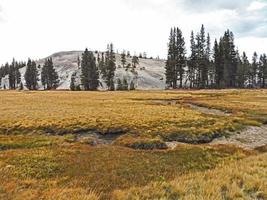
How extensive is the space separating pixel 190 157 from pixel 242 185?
824 centimetres

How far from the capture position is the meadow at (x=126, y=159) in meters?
13.5

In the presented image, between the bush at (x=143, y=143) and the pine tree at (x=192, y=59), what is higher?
the pine tree at (x=192, y=59)

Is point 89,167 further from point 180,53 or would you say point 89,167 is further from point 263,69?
point 263,69

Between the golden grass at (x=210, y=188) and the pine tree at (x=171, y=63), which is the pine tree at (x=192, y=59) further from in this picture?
the golden grass at (x=210, y=188)

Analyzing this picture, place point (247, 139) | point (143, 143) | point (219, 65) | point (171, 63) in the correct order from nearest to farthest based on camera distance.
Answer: point (143, 143) < point (247, 139) < point (171, 63) < point (219, 65)

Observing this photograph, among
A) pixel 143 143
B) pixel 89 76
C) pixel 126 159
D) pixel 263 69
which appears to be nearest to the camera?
pixel 126 159

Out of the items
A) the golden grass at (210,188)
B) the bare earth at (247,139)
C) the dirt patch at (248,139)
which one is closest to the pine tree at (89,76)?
the bare earth at (247,139)

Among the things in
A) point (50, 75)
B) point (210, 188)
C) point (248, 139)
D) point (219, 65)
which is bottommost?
point (248, 139)

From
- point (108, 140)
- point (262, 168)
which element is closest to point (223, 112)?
point (108, 140)

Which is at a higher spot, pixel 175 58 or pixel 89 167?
pixel 175 58

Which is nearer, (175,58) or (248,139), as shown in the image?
(248,139)

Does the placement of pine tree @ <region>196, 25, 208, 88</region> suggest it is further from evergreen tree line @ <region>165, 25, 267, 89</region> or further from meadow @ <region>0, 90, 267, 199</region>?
meadow @ <region>0, 90, 267, 199</region>

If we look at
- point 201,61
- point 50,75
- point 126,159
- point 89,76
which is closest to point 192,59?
Answer: point 201,61

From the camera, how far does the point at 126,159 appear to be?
2098cm
